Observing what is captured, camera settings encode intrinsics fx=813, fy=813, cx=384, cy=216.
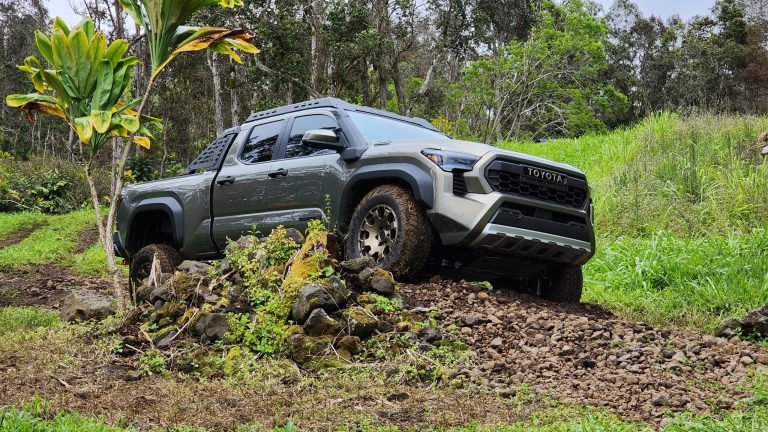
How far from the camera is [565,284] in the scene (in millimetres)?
7637

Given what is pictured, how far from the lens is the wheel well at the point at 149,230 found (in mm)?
8977

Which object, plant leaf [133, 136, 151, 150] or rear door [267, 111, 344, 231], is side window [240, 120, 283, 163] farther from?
plant leaf [133, 136, 151, 150]

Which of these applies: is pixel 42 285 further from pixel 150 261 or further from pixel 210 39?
pixel 210 39

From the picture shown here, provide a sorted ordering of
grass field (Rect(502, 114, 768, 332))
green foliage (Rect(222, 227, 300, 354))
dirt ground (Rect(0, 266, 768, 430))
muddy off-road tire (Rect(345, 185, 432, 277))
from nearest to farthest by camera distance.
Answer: dirt ground (Rect(0, 266, 768, 430))
green foliage (Rect(222, 227, 300, 354))
muddy off-road tire (Rect(345, 185, 432, 277))
grass field (Rect(502, 114, 768, 332))

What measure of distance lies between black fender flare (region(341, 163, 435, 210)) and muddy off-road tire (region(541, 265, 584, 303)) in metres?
1.73

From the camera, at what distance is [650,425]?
4430 mm

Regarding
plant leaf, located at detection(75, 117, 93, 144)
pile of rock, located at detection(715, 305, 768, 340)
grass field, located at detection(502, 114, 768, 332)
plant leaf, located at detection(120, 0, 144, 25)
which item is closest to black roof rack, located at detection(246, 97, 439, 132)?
plant leaf, located at detection(120, 0, 144, 25)

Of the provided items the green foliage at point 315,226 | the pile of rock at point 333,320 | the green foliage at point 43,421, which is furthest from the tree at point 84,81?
the green foliage at point 43,421

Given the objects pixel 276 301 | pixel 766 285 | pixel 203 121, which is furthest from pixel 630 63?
pixel 276 301

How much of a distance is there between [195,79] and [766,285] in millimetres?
29205

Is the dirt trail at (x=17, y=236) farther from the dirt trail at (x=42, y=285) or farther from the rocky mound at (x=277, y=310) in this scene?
the rocky mound at (x=277, y=310)

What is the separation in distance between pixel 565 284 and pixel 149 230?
4646mm

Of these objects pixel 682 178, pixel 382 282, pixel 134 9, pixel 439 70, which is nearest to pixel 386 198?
pixel 382 282

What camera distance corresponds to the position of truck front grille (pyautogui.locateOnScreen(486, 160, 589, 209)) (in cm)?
666
